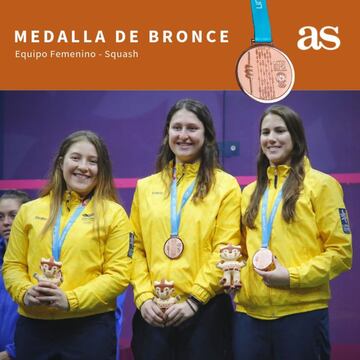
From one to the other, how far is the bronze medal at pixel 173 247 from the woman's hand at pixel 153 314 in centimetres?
26

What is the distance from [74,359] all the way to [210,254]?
852 mm

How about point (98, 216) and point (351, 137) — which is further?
point (351, 137)

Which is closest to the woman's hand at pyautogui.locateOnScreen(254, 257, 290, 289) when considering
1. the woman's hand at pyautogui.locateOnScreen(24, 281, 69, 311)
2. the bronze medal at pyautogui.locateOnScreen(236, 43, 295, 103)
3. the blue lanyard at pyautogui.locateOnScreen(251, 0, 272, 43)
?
the woman's hand at pyautogui.locateOnScreen(24, 281, 69, 311)

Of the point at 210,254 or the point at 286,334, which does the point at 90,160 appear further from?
the point at 286,334

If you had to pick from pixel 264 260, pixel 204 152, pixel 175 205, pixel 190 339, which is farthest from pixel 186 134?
pixel 190 339

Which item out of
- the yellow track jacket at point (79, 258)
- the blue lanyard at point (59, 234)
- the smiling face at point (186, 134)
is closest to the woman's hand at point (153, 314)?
the yellow track jacket at point (79, 258)

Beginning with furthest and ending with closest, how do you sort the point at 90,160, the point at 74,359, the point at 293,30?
the point at 293,30 → the point at 90,160 → the point at 74,359

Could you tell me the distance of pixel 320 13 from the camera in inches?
171

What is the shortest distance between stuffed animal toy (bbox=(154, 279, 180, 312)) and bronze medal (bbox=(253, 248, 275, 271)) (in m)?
0.43

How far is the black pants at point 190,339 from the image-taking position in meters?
3.17

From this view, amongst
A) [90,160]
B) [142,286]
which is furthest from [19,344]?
[90,160]

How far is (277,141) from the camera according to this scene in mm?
3365

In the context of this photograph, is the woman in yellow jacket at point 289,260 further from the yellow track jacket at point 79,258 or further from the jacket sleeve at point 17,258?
the jacket sleeve at point 17,258

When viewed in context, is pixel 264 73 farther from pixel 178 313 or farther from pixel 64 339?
pixel 64 339
